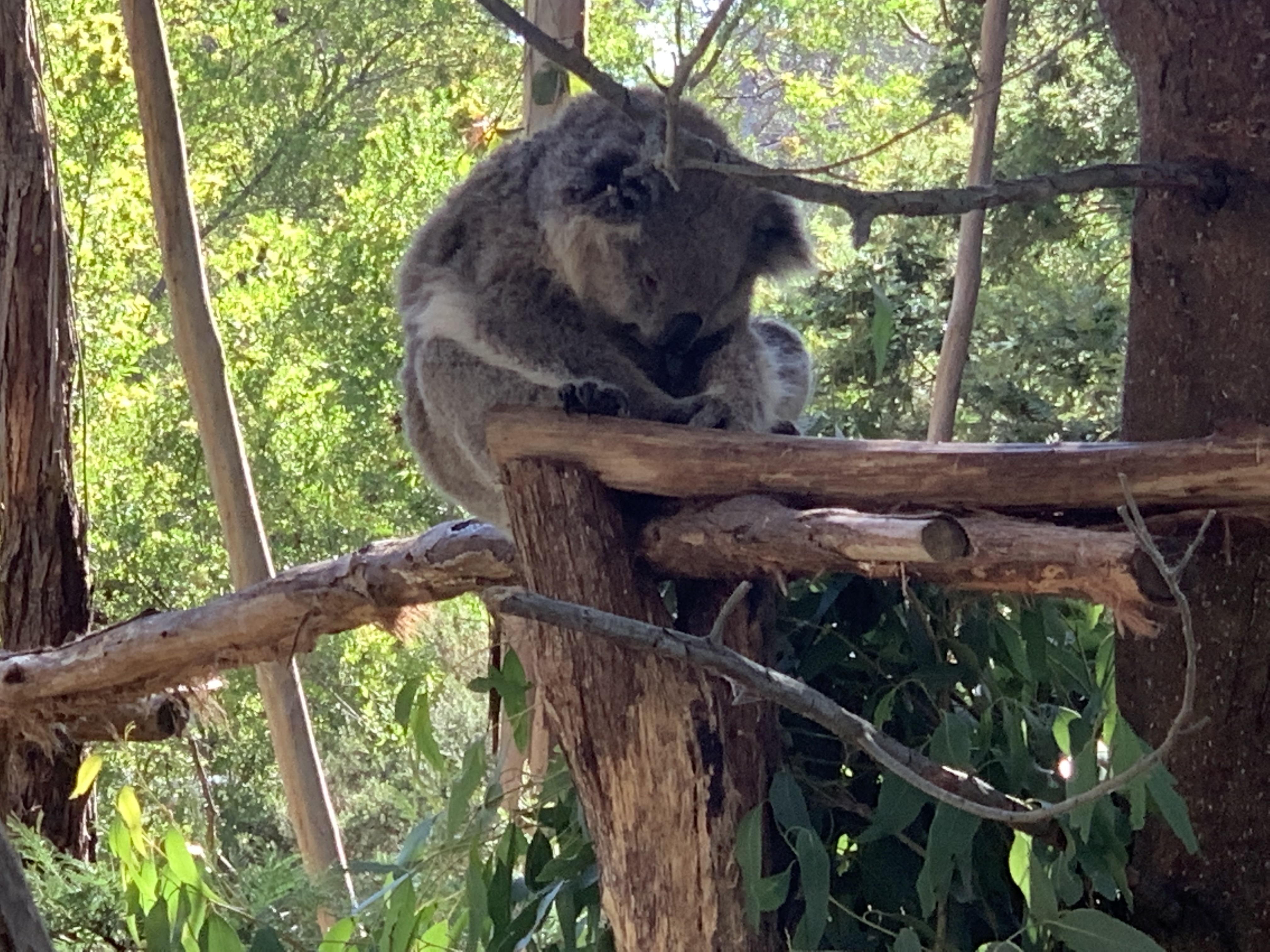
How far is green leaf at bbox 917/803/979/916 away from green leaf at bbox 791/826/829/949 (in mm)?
119

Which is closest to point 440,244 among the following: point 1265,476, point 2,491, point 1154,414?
point 1154,414

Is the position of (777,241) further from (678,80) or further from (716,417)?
(678,80)

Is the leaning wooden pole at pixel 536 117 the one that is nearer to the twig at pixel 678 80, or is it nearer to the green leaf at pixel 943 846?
the twig at pixel 678 80

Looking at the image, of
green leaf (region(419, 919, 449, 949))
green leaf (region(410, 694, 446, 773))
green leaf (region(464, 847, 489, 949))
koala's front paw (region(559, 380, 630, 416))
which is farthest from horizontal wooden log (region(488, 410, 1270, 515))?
green leaf (region(419, 919, 449, 949))

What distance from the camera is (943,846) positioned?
1.58m

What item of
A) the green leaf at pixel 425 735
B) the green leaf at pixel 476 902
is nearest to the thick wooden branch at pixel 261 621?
the green leaf at pixel 425 735

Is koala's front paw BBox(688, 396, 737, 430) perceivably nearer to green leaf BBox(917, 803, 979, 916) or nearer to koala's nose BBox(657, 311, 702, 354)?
koala's nose BBox(657, 311, 702, 354)

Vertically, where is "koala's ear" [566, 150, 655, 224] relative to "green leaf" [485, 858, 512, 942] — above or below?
above

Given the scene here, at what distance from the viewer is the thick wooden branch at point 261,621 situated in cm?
236

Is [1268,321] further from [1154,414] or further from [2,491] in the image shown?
[2,491]

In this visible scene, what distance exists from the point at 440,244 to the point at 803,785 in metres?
1.22

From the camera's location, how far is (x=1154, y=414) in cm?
160

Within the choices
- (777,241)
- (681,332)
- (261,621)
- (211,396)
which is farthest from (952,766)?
(211,396)

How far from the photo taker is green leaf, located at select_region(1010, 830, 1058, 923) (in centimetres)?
147
